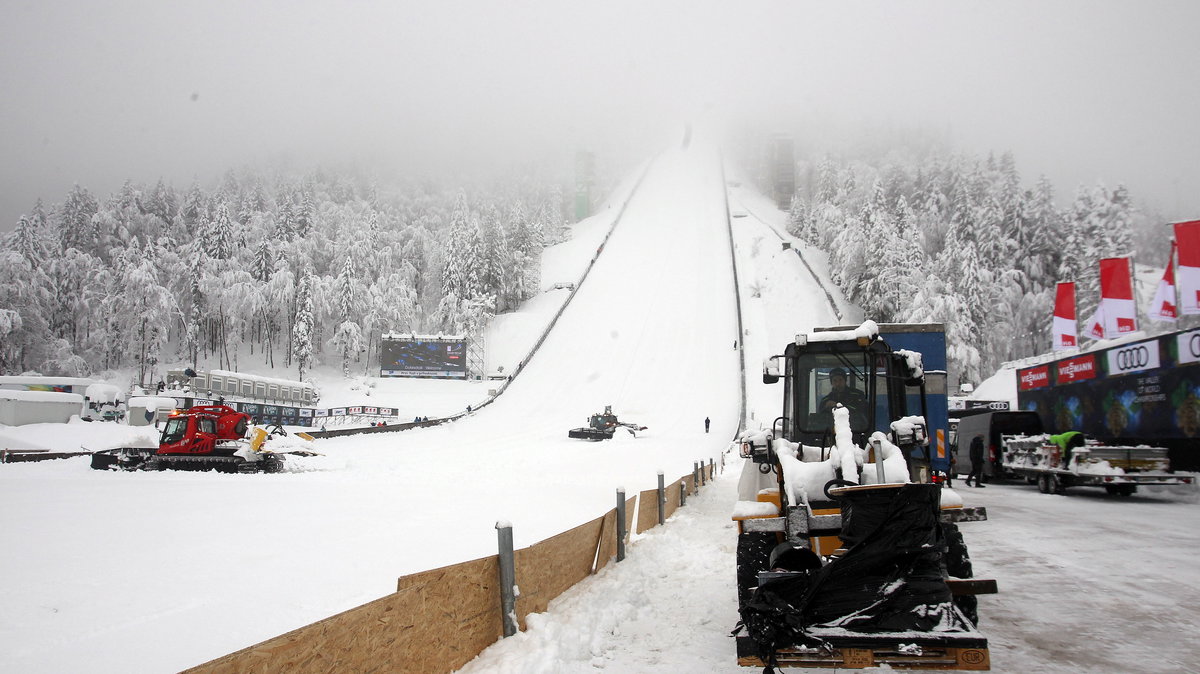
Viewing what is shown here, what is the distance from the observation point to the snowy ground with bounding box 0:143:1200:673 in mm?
5043

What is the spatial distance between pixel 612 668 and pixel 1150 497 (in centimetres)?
1652

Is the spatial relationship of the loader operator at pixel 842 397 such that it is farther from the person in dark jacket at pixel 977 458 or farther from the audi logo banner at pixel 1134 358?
the audi logo banner at pixel 1134 358

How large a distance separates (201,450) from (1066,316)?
36.2m

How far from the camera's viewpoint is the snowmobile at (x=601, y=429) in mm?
31027

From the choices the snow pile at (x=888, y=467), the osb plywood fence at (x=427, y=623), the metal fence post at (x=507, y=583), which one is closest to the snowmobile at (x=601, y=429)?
the osb plywood fence at (x=427, y=623)

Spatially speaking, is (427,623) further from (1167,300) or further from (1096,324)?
(1096,324)

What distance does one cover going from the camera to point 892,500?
3.78 m

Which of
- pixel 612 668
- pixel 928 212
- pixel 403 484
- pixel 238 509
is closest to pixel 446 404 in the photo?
pixel 403 484

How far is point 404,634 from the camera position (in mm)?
3678

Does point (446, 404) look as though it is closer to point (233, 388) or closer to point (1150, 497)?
point (233, 388)

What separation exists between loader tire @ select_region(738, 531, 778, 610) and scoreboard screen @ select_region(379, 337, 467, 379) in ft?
155

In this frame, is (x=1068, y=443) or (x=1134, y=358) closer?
(x=1068, y=443)

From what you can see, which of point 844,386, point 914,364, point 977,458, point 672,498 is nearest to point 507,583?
point 844,386

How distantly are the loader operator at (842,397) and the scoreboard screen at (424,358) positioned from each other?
46.5m
